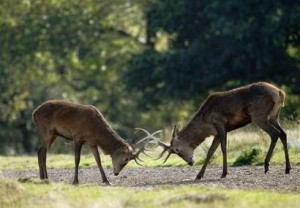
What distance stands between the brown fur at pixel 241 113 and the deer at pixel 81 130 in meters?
1.16

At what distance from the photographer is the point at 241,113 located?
18312 millimetres

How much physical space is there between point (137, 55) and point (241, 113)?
27072 millimetres

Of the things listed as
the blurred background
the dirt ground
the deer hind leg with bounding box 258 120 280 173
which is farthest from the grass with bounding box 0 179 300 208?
the blurred background

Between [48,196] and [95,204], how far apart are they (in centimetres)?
158

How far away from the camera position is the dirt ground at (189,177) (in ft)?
53.4

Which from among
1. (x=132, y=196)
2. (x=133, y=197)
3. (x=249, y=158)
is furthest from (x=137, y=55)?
(x=133, y=197)

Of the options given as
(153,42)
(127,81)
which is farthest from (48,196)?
(153,42)

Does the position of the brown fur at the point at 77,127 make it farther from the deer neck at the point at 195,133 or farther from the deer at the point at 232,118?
the deer neck at the point at 195,133

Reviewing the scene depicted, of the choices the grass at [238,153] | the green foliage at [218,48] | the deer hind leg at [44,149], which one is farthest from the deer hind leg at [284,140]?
the green foliage at [218,48]

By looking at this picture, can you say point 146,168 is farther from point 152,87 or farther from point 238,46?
point 152,87

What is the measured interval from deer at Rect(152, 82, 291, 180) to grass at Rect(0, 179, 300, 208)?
3168 millimetres

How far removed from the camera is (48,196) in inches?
563

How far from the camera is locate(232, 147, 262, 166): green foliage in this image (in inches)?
837

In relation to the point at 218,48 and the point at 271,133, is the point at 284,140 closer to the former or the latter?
the point at 271,133
